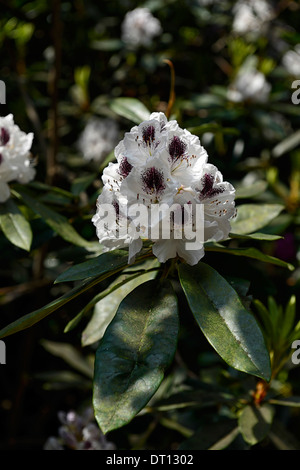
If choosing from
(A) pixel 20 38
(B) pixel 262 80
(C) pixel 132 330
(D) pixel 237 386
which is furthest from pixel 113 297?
(A) pixel 20 38

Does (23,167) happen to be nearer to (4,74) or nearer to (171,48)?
(4,74)

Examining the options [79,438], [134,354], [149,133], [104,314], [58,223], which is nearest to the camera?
[134,354]

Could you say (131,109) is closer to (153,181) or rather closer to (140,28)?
(153,181)

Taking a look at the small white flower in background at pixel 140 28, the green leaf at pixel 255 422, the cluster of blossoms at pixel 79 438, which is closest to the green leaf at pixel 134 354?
the green leaf at pixel 255 422

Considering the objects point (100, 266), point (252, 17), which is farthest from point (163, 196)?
point (252, 17)

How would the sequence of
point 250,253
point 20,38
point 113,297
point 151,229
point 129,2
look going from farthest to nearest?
point 129,2
point 20,38
point 113,297
point 250,253
point 151,229

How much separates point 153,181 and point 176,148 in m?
0.09

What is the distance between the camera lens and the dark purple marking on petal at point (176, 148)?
97 centimetres

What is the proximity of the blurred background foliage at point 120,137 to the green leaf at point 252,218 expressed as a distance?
0.21 ft

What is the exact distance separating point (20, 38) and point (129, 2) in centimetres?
73

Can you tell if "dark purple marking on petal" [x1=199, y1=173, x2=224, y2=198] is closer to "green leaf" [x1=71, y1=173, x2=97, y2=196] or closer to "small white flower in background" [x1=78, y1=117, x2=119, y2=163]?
"green leaf" [x1=71, y1=173, x2=97, y2=196]

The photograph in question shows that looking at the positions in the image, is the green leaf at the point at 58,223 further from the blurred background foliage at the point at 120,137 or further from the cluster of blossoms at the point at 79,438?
the cluster of blossoms at the point at 79,438

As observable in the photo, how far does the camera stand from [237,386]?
1519 millimetres

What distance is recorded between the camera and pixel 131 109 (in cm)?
154
